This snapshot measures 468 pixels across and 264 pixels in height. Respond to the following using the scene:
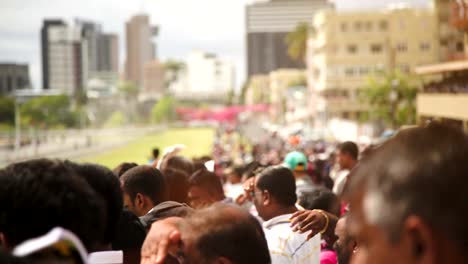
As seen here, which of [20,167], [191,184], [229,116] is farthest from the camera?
[229,116]

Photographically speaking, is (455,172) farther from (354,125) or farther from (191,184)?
(354,125)

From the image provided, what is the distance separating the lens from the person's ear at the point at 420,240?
6.37 feet

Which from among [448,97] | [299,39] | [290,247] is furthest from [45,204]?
[299,39]

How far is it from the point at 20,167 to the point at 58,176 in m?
0.14

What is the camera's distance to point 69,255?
7.31ft

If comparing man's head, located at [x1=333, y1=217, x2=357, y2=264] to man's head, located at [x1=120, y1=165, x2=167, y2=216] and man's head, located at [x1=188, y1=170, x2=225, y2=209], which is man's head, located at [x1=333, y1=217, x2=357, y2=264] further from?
man's head, located at [x1=188, y1=170, x2=225, y2=209]

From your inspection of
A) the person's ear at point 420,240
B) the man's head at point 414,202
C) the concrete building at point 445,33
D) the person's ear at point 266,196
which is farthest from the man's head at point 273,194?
the concrete building at point 445,33

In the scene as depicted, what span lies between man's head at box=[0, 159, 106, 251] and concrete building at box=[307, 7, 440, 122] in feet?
315

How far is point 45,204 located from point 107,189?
90 cm

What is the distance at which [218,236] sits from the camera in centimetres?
304

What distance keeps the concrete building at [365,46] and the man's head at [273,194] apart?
92216 millimetres

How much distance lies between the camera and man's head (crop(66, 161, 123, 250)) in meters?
3.13

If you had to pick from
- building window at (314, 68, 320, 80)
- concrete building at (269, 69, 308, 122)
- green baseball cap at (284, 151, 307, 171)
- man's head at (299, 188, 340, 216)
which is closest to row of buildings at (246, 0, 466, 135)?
building window at (314, 68, 320, 80)

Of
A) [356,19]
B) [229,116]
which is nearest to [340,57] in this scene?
[356,19]
